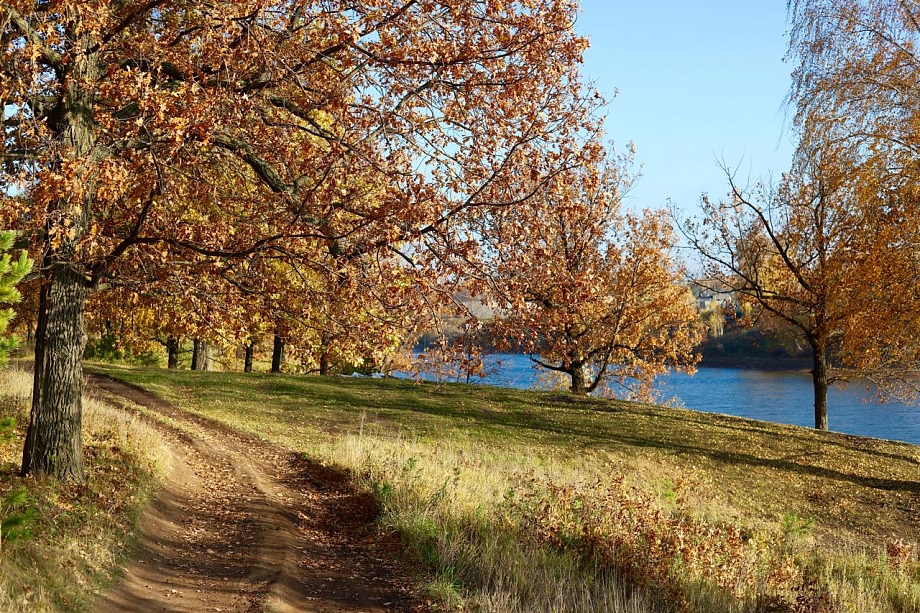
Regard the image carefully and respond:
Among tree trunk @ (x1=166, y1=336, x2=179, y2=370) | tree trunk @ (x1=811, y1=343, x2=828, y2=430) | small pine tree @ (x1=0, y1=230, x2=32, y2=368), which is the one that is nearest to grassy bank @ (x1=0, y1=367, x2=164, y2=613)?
small pine tree @ (x1=0, y1=230, x2=32, y2=368)

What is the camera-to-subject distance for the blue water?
32.4 metres

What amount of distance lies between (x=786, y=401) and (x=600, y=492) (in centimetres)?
3525

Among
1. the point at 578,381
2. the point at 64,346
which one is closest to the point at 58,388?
the point at 64,346

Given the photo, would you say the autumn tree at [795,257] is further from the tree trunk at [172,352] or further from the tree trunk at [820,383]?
the tree trunk at [172,352]

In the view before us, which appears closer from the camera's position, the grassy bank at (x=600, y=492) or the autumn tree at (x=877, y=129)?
the grassy bank at (x=600, y=492)

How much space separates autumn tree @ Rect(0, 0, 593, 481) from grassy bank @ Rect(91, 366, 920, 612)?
328 centimetres

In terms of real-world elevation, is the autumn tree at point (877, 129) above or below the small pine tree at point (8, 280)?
above

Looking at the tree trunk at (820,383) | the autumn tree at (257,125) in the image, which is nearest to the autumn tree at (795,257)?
the tree trunk at (820,383)

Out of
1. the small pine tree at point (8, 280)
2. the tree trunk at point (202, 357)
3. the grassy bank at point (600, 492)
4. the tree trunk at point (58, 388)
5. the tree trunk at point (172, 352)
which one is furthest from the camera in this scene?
the tree trunk at point (172, 352)

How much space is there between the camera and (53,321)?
27.7 ft

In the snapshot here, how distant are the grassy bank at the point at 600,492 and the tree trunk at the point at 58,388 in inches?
146

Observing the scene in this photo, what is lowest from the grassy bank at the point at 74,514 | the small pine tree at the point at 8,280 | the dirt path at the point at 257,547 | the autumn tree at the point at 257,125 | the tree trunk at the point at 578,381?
the dirt path at the point at 257,547

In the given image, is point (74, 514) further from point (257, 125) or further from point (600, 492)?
point (600, 492)

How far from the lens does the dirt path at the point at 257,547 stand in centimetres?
638
